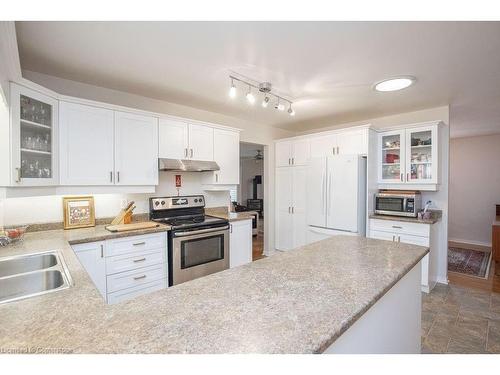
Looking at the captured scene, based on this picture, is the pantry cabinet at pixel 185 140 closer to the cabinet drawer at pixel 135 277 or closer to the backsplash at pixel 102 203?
the backsplash at pixel 102 203

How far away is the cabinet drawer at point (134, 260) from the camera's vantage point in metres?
2.23

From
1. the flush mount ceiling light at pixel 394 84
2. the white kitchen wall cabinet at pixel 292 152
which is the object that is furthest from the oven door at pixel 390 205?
the flush mount ceiling light at pixel 394 84

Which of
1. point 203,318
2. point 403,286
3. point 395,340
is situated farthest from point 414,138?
point 203,318

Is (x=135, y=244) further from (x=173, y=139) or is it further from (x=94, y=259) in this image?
(x=173, y=139)

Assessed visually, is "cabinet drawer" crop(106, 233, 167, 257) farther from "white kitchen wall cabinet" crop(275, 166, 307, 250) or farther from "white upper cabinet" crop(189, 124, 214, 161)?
"white kitchen wall cabinet" crop(275, 166, 307, 250)

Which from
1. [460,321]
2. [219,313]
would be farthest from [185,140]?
[460,321]

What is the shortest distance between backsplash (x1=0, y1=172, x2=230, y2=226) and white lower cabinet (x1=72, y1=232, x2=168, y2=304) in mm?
642

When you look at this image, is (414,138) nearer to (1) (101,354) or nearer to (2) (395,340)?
(2) (395,340)

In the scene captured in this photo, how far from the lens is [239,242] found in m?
3.25

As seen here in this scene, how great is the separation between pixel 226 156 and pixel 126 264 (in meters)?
1.83

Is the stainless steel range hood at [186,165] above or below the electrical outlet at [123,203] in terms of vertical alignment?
above

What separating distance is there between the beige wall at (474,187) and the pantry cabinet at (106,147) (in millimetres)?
6601
